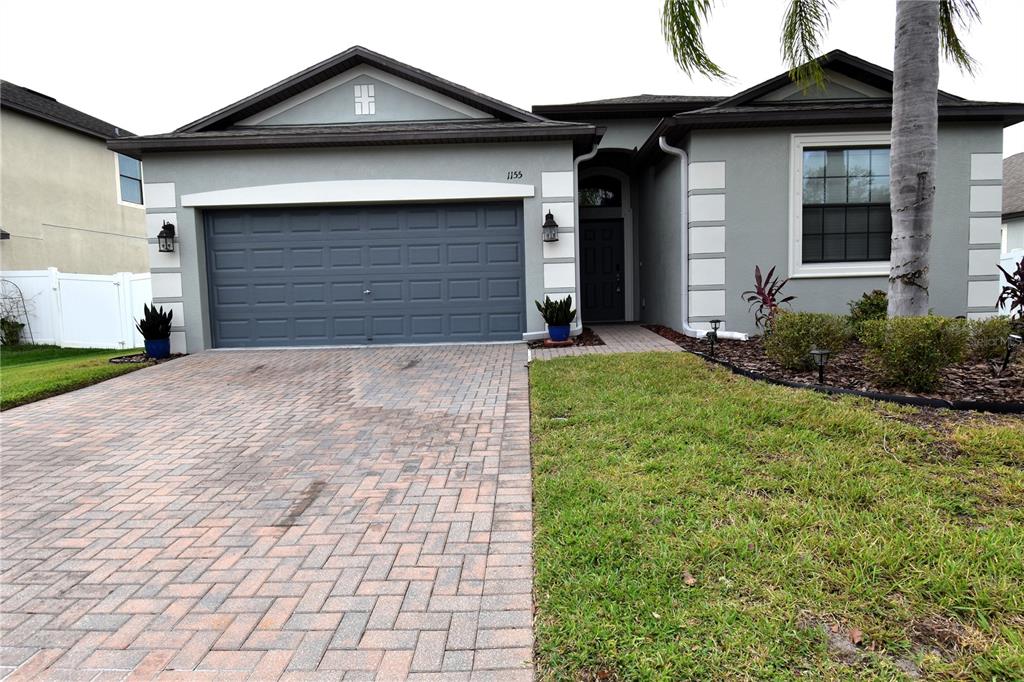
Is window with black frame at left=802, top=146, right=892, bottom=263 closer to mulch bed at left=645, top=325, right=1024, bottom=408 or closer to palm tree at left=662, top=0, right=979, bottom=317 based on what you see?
mulch bed at left=645, top=325, right=1024, bottom=408

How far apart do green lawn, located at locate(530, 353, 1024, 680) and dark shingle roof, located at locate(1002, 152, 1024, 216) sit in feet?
67.0

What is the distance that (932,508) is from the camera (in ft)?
10.9

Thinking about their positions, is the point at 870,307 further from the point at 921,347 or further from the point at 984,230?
the point at 921,347

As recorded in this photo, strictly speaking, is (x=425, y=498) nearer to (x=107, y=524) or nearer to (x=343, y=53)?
(x=107, y=524)

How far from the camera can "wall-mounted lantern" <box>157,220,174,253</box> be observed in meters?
10.4

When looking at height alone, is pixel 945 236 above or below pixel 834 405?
above

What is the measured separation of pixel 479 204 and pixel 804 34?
5.58 meters

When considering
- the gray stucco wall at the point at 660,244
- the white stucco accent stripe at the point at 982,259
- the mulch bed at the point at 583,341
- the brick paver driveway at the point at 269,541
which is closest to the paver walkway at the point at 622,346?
the mulch bed at the point at 583,341

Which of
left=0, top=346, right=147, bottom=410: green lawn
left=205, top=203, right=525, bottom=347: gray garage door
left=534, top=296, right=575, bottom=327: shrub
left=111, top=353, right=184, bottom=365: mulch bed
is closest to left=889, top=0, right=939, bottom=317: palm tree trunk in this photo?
left=534, top=296, right=575, bottom=327: shrub

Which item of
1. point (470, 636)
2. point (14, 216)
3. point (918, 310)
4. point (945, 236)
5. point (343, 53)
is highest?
point (343, 53)

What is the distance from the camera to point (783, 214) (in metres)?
10.0

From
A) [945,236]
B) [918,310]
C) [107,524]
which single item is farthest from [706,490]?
[945,236]

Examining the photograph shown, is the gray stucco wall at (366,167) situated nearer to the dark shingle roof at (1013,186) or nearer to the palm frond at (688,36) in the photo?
the palm frond at (688,36)

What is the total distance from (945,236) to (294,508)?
11.0 m
